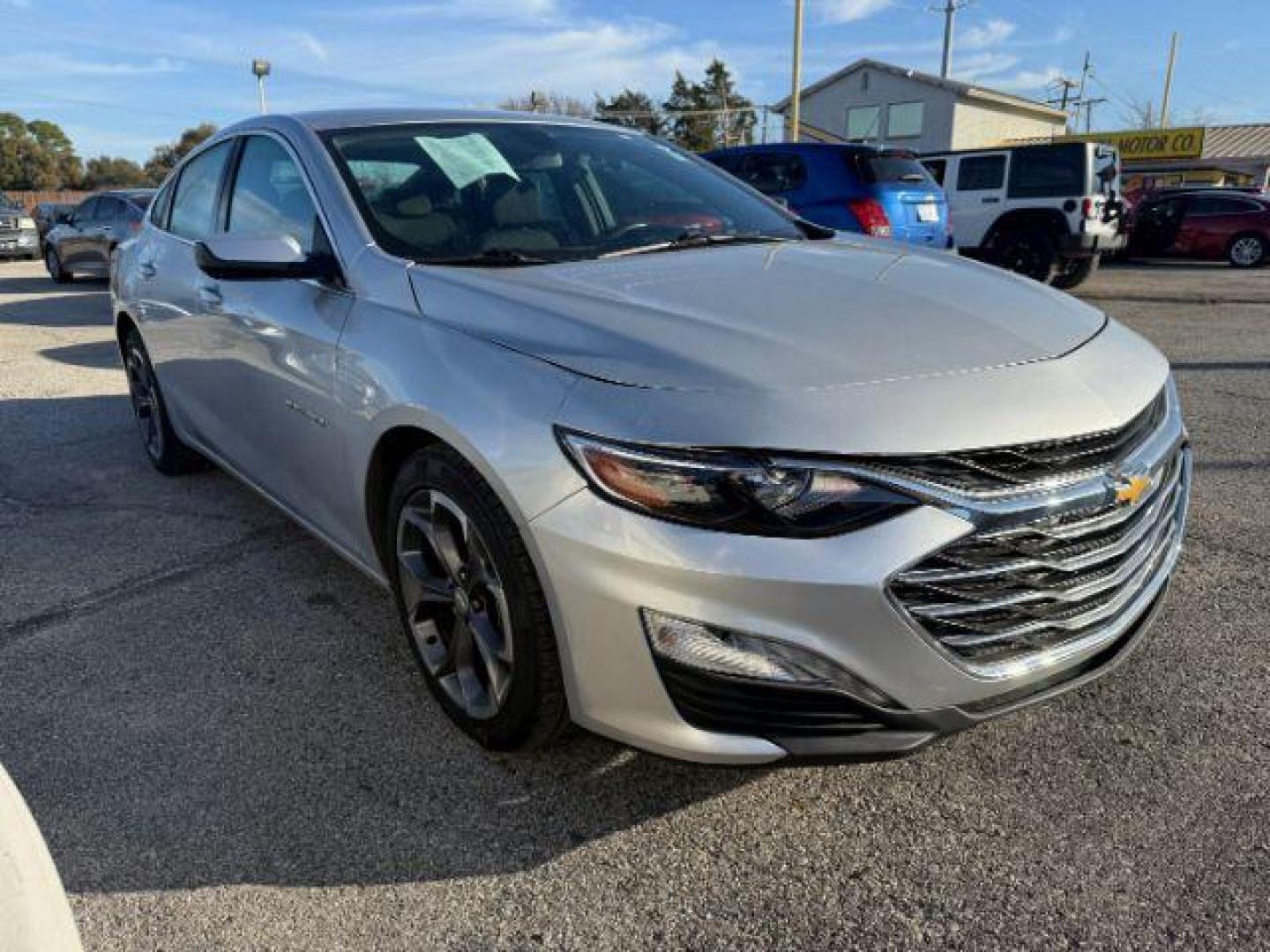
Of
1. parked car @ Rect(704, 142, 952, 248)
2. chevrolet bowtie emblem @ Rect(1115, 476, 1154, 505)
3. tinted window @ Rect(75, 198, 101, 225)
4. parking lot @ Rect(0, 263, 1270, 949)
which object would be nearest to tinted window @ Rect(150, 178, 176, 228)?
parking lot @ Rect(0, 263, 1270, 949)

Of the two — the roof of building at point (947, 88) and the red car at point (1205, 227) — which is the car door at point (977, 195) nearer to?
the red car at point (1205, 227)

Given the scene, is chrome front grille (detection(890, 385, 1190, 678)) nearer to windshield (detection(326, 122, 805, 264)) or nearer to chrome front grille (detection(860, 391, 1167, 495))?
chrome front grille (detection(860, 391, 1167, 495))

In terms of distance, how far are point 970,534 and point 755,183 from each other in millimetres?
8187

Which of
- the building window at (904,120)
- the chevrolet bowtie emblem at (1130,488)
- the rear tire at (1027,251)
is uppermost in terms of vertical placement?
the building window at (904,120)

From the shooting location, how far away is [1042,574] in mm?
1902

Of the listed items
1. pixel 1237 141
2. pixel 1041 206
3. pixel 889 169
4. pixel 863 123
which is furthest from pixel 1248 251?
pixel 1237 141

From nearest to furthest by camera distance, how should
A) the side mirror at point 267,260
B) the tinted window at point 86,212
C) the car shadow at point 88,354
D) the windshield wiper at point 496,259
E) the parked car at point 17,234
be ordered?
the windshield wiper at point 496,259 < the side mirror at point 267,260 < the car shadow at point 88,354 < the tinted window at point 86,212 < the parked car at point 17,234

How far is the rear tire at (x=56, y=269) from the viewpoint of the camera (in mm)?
15000

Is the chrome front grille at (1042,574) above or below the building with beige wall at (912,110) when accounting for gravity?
below

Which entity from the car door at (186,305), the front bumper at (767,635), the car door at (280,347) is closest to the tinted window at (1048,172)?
the car door at (186,305)

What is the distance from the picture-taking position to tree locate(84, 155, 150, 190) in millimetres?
60094

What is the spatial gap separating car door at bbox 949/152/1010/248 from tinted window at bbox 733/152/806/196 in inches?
200

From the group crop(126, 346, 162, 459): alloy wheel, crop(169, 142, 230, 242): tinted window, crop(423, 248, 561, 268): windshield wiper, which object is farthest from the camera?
crop(126, 346, 162, 459): alloy wheel

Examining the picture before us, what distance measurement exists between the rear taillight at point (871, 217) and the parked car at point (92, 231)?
385 inches
